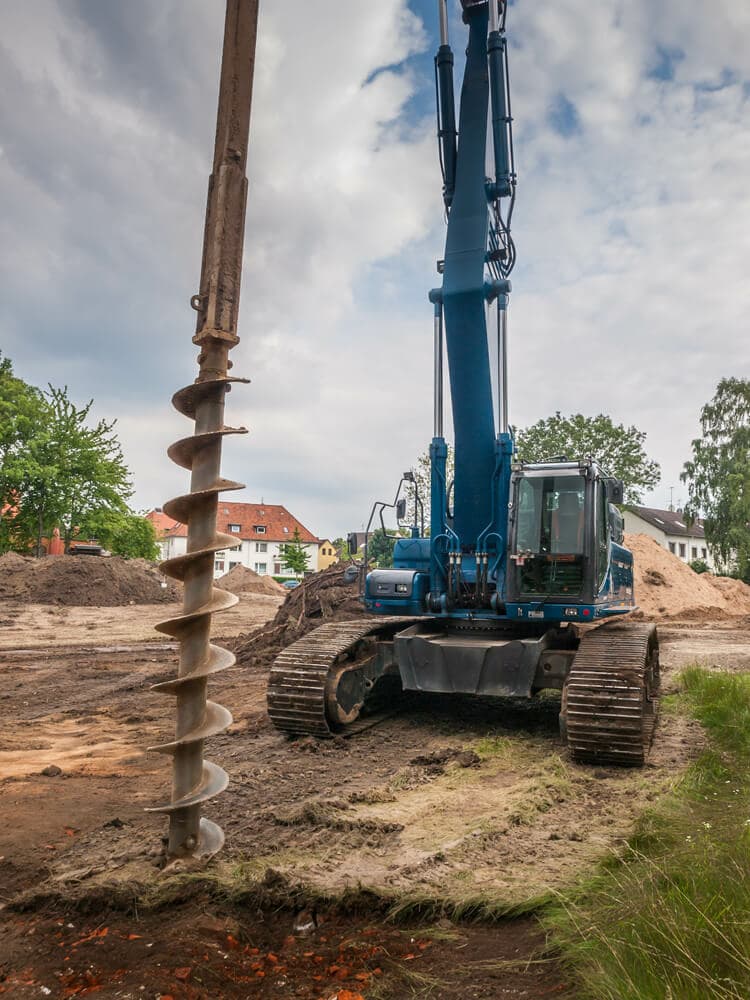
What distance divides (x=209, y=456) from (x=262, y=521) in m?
75.3

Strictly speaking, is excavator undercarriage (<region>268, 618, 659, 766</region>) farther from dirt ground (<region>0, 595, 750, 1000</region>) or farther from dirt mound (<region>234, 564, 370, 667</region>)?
dirt mound (<region>234, 564, 370, 667</region>)

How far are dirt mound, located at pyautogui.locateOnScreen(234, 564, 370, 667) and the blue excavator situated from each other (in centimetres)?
652

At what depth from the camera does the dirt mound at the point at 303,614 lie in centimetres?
1512

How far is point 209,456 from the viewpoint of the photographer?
4.26 metres

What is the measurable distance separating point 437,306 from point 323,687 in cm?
403

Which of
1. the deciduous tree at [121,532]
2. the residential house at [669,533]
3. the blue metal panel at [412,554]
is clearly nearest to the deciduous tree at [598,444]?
the residential house at [669,533]

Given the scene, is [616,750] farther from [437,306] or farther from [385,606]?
[437,306]

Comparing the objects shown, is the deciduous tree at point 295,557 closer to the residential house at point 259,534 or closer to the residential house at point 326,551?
the residential house at point 259,534

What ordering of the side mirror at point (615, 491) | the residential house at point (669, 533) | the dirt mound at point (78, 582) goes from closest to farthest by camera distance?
1. the side mirror at point (615, 491)
2. the dirt mound at point (78, 582)
3. the residential house at point (669, 533)

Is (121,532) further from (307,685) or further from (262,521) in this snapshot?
(262,521)

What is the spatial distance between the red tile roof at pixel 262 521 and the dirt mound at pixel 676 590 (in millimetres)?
49381

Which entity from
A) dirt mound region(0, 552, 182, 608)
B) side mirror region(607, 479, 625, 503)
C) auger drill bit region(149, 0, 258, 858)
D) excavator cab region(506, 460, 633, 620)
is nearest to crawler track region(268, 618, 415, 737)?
excavator cab region(506, 460, 633, 620)

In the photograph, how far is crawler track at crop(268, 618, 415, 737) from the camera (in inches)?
289

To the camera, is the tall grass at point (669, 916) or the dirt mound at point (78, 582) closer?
the tall grass at point (669, 916)
